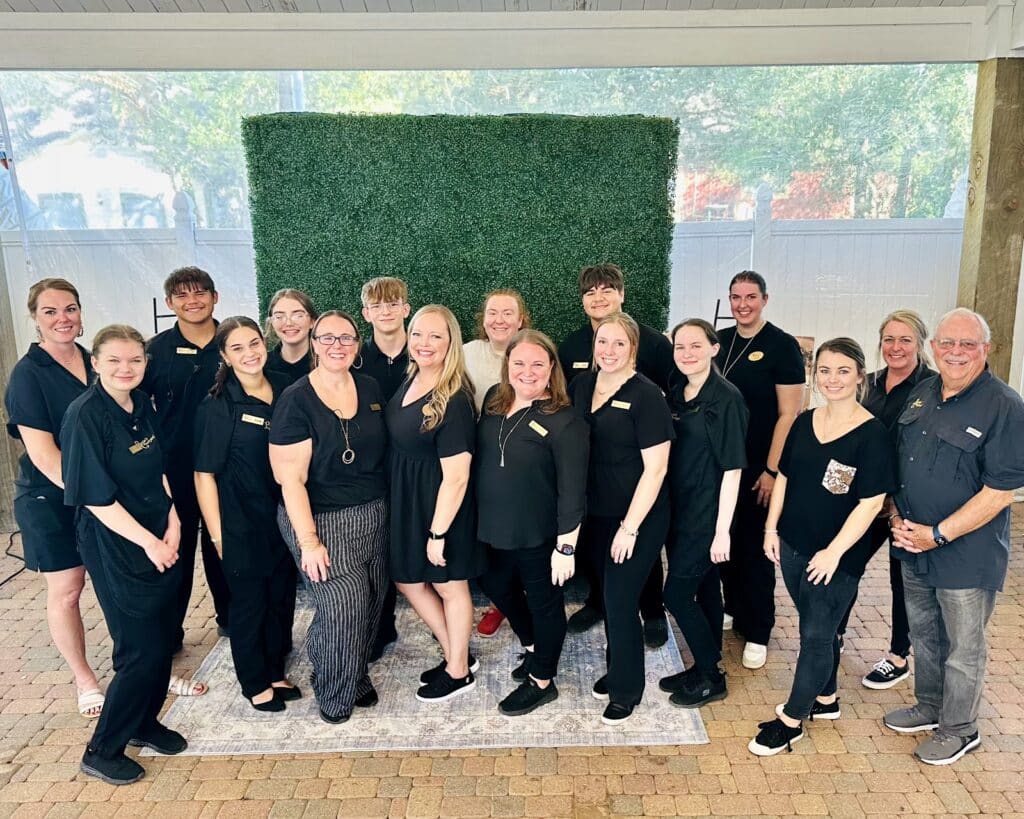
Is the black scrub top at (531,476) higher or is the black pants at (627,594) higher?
the black scrub top at (531,476)

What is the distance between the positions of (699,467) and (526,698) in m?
1.32

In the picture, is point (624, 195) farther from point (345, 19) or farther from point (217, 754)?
point (217, 754)

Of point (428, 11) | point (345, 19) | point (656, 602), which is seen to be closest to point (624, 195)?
point (428, 11)

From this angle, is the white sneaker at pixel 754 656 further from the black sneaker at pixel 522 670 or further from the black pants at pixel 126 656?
the black pants at pixel 126 656

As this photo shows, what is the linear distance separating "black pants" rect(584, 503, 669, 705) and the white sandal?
1.97m

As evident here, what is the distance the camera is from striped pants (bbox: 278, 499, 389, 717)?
2957 millimetres

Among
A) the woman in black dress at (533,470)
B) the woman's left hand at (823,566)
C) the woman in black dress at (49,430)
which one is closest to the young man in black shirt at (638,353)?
the woman in black dress at (533,470)

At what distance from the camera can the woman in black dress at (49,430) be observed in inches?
115

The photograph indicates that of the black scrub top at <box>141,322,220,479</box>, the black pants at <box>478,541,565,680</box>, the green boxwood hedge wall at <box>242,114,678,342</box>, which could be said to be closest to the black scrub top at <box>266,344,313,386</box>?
the black scrub top at <box>141,322,220,479</box>

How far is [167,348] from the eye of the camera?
3430mm

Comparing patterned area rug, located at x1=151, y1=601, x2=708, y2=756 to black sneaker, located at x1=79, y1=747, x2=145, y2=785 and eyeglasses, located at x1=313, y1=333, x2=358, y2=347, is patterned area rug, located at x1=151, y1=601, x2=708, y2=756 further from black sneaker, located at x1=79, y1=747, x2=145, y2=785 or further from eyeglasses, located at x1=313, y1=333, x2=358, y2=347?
eyeglasses, located at x1=313, y1=333, x2=358, y2=347

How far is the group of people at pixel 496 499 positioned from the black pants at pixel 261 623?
11mm

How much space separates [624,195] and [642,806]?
3.48 metres

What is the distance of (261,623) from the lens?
123 inches
